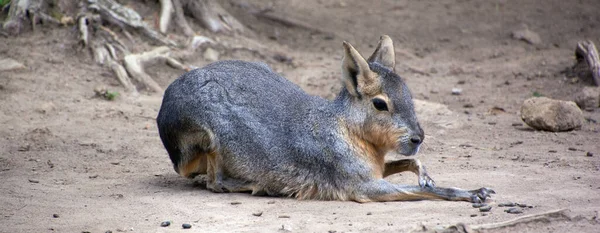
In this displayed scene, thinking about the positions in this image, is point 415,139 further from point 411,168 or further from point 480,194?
point 480,194

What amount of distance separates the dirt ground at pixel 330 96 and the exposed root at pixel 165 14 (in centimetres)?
19

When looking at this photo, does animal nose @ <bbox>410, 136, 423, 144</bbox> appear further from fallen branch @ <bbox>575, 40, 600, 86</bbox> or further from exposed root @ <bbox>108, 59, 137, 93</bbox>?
exposed root @ <bbox>108, 59, 137, 93</bbox>

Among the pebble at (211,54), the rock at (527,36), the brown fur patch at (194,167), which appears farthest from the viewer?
the rock at (527,36)

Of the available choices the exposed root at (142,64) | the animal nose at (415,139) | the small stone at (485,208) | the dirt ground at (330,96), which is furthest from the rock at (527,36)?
the small stone at (485,208)

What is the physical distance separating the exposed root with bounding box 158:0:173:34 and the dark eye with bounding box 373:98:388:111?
5960mm

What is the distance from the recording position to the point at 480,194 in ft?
19.7

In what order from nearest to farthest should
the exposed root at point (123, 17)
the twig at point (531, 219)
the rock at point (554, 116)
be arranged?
the twig at point (531, 219)
the rock at point (554, 116)
the exposed root at point (123, 17)

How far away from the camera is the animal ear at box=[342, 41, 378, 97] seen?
6.36 meters

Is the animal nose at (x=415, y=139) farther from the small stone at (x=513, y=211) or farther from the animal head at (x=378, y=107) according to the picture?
the small stone at (x=513, y=211)

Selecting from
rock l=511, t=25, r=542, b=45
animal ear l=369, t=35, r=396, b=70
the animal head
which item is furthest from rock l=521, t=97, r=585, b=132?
rock l=511, t=25, r=542, b=45

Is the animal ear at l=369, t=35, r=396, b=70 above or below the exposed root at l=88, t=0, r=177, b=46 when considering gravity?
above

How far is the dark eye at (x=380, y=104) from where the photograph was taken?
6371mm

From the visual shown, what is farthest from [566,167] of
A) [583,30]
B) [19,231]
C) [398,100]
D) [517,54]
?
[583,30]

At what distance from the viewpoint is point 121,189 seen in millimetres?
7062
